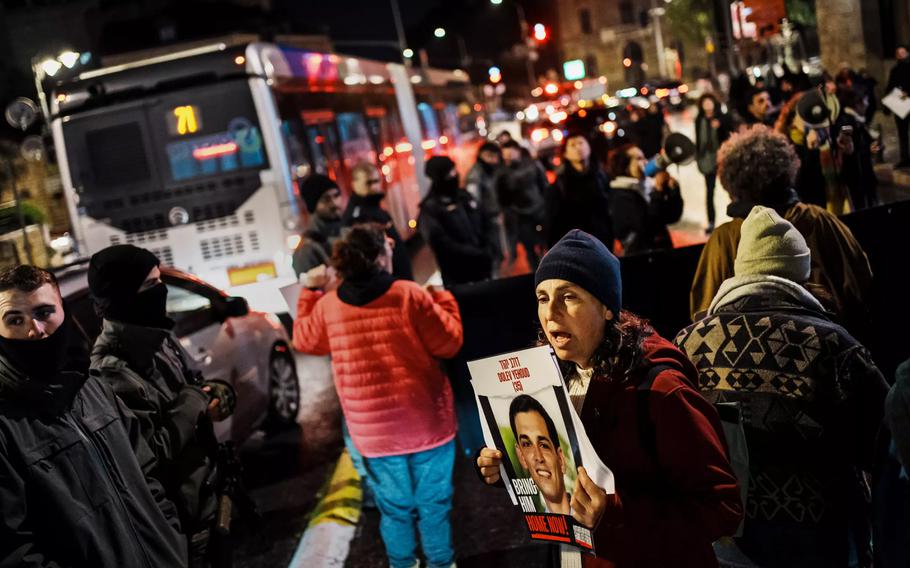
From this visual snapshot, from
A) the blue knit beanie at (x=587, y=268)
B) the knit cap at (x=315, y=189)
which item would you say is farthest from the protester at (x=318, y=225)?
the blue knit beanie at (x=587, y=268)

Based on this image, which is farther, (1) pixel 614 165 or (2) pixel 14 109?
(2) pixel 14 109

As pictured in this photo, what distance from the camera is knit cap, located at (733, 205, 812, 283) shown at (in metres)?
3.38

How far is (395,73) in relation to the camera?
21.1 m

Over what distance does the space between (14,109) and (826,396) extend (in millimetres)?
17639

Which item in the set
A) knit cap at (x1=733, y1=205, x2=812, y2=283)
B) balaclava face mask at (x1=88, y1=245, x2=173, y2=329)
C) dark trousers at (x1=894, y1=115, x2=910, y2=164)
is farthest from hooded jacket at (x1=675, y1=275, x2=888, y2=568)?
dark trousers at (x1=894, y1=115, x2=910, y2=164)

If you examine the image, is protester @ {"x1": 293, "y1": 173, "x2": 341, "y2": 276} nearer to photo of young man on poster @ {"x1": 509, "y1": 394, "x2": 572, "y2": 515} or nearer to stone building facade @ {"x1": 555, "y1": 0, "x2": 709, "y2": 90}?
photo of young man on poster @ {"x1": 509, "y1": 394, "x2": 572, "y2": 515}

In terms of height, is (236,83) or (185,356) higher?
(236,83)

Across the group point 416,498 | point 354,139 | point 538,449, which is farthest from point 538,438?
point 354,139

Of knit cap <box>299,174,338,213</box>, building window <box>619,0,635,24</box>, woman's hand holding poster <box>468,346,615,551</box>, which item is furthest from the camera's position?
building window <box>619,0,635,24</box>

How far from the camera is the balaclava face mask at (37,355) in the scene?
3289 millimetres

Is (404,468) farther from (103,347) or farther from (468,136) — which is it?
(468,136)

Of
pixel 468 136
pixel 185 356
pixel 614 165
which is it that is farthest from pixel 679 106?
pixel 185 356

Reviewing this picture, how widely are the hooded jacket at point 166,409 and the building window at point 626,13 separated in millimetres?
106558

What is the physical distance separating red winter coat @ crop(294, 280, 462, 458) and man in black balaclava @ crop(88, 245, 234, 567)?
0.78m
